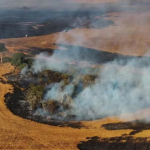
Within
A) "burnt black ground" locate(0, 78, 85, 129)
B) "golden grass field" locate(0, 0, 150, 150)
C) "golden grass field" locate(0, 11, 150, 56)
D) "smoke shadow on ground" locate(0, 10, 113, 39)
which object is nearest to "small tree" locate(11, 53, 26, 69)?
"golden grass field" locate(0, 0, 150, 150)

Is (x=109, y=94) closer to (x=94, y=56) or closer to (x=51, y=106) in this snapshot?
(x=51, y=106)

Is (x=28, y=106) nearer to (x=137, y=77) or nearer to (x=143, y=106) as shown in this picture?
(x=143, y=106)

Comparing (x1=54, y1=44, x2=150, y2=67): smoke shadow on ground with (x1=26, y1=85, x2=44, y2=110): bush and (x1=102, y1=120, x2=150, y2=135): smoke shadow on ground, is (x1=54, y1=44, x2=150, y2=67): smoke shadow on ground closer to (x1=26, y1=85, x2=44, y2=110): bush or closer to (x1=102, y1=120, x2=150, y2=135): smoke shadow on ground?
(x1=26, y1=85, x2=44, y2=110): bush

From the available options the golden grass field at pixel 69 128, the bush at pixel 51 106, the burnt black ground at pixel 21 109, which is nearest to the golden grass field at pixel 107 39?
the golden grass field at pixel 69 128

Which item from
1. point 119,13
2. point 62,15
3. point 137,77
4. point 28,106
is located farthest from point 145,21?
point 28,106

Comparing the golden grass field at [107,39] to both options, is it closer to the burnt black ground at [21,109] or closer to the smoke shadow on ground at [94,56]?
the smoke shadow on ground at [94,56]
